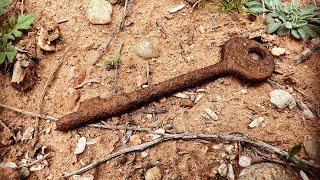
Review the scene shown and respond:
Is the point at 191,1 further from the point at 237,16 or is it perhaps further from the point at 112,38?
the point at 112,38

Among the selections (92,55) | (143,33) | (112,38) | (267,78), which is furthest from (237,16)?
(92,55)

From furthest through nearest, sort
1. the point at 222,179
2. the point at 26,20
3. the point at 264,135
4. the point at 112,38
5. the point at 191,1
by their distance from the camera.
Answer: the point at 191,1, the point at 112,38, the point at 26,20, the point at 264,135, the point at 222,179

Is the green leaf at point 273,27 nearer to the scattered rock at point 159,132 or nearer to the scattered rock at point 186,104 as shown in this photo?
the scattered rock at point 186,104

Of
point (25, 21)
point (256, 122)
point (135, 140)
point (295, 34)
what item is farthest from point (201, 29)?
point (25, 21)

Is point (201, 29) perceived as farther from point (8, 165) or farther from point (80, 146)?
point (8, 165)

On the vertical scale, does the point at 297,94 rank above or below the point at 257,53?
below

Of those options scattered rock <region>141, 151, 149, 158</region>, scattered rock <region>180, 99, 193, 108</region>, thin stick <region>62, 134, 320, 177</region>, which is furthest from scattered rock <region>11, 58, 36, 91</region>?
scattered rock <region>180, 99, 193, 108</region>

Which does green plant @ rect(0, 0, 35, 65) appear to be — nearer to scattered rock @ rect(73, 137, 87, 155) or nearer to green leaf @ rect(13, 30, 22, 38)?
green leaf @ rect(13, 30, 22, 38)

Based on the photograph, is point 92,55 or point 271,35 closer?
point 92,55
